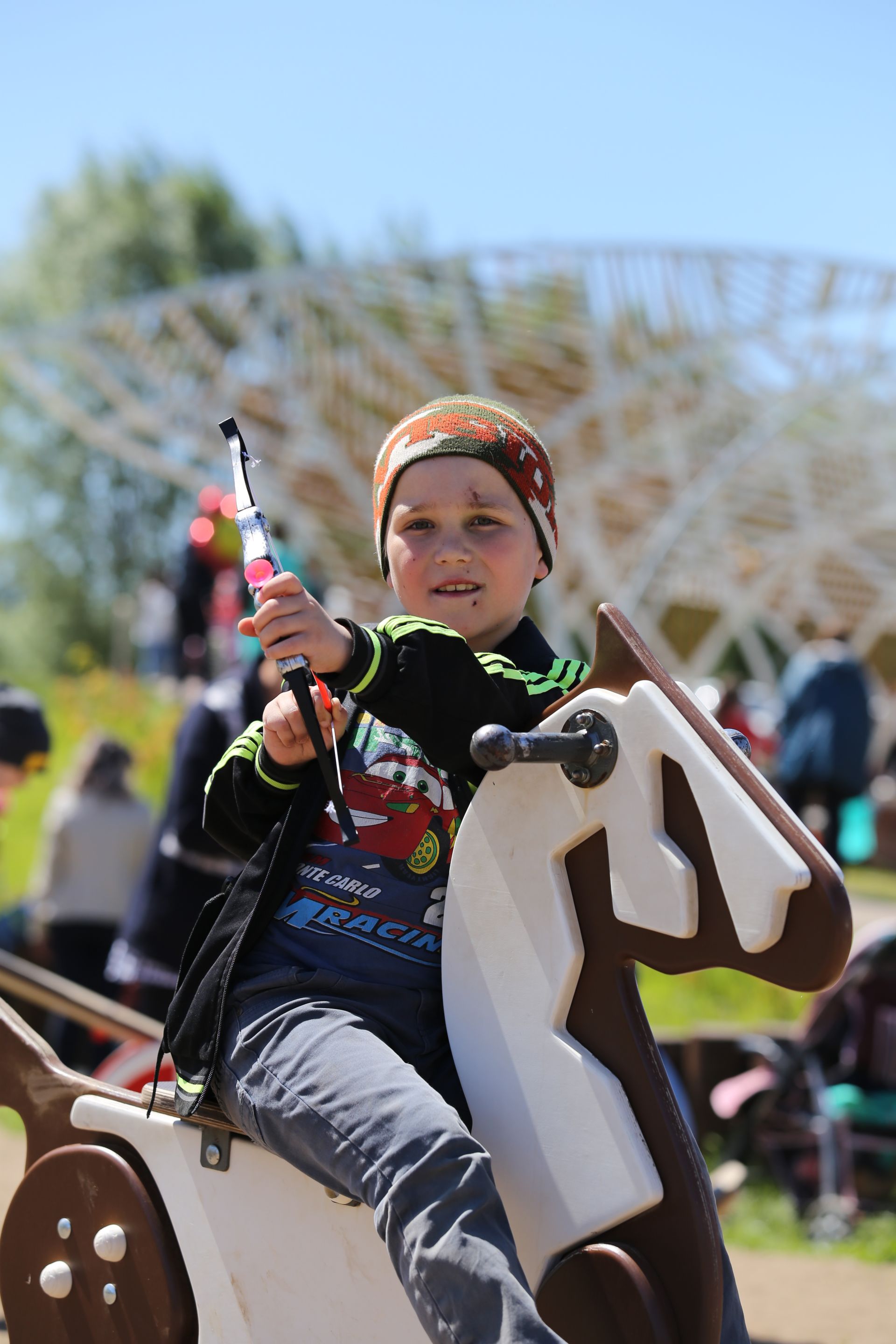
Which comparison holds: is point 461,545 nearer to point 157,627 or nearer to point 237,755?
point 237,755

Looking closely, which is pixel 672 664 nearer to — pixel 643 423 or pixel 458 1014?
pixel 643 423

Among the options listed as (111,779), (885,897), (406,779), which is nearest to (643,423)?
(885,897)

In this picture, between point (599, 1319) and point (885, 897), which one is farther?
point (885, 897)

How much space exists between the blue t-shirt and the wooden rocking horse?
10 cm

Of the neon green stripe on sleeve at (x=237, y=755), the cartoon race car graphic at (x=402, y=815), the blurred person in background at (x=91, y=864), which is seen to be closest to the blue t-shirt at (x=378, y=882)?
the cartoon race car graphic at (x=402, y=815)

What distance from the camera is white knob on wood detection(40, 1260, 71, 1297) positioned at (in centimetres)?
A: 198

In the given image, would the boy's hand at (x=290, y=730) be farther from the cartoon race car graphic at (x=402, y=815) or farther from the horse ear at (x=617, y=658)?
the horse ear at (x=617, y=658)

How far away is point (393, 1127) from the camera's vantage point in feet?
5.24

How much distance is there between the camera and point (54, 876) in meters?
6.07

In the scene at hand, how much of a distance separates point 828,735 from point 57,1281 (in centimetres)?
786

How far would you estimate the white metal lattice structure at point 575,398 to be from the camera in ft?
54.1

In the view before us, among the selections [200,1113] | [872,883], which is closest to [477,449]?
[200,1113]

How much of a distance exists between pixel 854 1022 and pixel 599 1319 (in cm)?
383

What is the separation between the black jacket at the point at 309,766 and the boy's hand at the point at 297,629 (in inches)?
1.0
